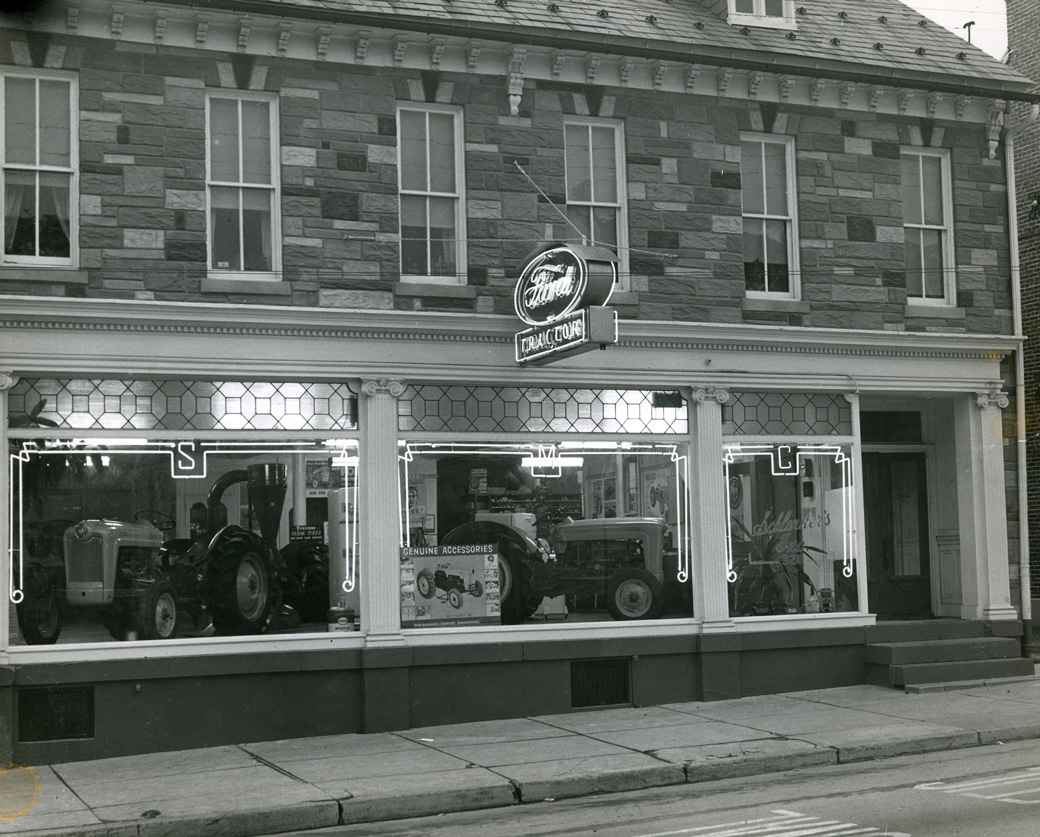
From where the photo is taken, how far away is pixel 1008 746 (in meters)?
11.7

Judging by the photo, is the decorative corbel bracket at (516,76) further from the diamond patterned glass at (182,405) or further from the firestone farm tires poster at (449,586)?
the firestone farm tires poster at (449,586)

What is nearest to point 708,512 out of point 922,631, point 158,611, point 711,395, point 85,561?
point 711,395

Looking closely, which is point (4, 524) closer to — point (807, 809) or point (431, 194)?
point (431, 194)

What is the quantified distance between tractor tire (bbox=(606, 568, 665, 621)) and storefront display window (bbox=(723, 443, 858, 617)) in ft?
3.20

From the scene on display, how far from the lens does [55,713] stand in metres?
11.8

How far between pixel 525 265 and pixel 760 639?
5.31m

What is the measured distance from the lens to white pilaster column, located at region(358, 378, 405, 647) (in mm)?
13039

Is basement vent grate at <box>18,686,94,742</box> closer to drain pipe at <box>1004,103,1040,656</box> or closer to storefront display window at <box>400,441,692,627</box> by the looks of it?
storefront display window at <box>400,441,692,627</box>

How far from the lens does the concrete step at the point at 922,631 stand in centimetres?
1522

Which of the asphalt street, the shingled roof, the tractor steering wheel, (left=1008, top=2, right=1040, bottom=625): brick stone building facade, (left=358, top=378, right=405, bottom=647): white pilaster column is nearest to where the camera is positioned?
the asphalt street

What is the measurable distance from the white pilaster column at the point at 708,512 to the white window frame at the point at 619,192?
5.70 ft

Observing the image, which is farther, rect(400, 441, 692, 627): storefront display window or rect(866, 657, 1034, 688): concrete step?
rect(866, 657, 1034, 688): concrete step

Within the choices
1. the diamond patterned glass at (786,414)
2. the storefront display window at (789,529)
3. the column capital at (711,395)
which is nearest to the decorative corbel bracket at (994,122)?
the diamond patterned glass at (786,414)

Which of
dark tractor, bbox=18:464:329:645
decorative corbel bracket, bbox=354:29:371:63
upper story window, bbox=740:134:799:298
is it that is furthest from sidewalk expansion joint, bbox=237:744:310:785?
upper story window, bbox=740:134:799:298
